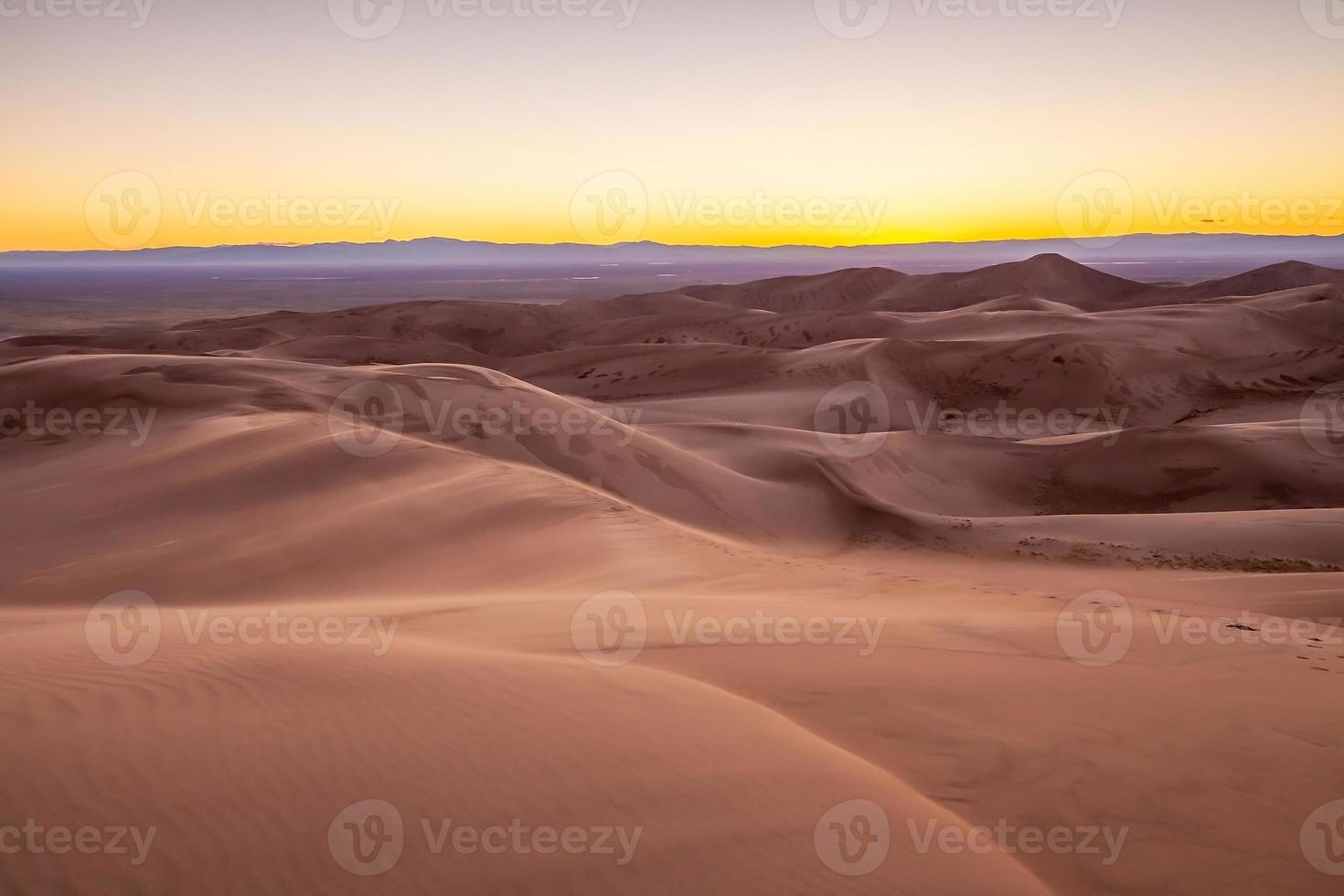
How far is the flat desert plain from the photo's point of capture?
3.11 metres

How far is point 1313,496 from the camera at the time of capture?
49.9ft

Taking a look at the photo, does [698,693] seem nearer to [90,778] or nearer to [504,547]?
[90,778]

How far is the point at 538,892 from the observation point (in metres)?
2.80

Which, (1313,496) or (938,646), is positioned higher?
(938,646)

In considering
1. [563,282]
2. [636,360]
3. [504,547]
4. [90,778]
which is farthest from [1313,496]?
[563,282]

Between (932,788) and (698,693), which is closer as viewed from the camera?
(932,788)

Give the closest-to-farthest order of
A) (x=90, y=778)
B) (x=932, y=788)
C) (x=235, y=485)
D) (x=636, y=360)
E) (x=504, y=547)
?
1. (x=90, y=778)
2. (x=932, y=788)
3. (x=504, y=547)
4. (x=235, y=485)
5. (x=636, y=360)


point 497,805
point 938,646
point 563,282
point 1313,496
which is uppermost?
point 563,282

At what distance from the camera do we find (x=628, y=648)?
5.42 metres

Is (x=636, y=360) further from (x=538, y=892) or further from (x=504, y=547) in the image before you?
(x=538, y=892)

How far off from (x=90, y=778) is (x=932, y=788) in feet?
11.4

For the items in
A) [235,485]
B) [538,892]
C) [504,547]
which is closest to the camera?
[538,892]

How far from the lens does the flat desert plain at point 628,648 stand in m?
3.11

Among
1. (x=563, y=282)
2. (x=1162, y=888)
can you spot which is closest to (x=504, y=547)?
(x=1162, y=888)
